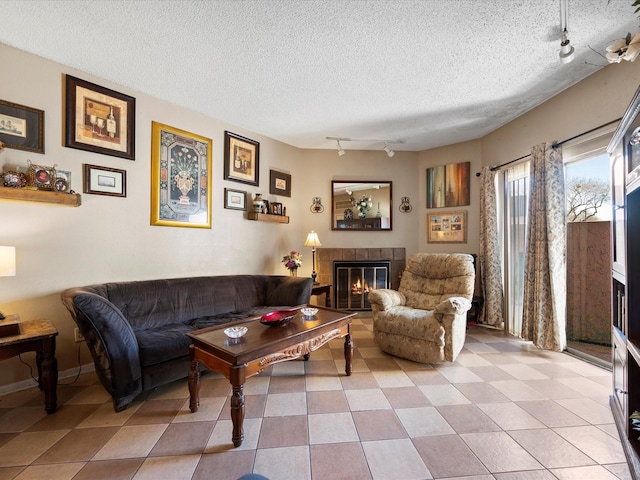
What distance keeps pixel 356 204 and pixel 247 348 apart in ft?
11.1

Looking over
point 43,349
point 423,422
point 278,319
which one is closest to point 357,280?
point 278,319

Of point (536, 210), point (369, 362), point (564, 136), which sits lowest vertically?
point (369, 362)

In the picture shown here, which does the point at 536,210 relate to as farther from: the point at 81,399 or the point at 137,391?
the point at 81,399

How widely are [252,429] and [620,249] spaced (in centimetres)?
259

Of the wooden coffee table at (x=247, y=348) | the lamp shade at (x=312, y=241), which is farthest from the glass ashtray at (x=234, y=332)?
the lamp shade at (x=312, y=241)

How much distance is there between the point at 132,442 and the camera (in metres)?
1.61

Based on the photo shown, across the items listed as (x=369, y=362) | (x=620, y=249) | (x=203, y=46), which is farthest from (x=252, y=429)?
(x=203, y=46)

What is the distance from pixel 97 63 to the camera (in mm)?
2377

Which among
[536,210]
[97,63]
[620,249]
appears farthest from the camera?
[536,210]

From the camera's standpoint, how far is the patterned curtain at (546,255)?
280cm

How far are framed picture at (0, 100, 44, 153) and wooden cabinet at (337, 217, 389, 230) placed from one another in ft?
11.9

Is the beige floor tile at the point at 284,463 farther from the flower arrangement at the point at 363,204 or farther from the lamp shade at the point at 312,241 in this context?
the flower arrangement at the point at 363,204

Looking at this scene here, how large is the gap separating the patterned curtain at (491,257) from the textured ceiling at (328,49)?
100 cm

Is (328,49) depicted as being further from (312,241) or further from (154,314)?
(154,314)
